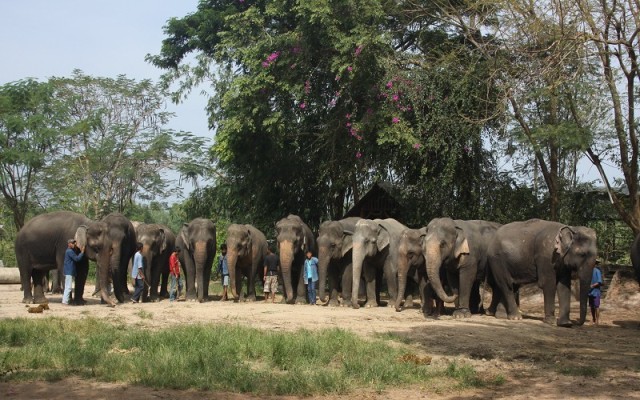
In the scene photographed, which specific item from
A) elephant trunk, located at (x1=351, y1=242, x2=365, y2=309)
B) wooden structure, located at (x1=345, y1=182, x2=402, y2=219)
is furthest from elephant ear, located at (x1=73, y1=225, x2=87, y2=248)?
wooden structure, located at (x1=345, y1=182, x2=402, y2=219)

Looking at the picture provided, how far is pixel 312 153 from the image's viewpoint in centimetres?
2534

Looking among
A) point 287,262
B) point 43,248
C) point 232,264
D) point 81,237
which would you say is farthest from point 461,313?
point 43,248

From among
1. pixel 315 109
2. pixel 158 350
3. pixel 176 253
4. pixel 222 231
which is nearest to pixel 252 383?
pixel 158 350

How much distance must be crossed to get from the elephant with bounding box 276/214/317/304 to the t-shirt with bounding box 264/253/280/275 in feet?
1.20

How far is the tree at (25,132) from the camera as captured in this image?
110 feet

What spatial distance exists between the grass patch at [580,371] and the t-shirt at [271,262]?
10.9 metres

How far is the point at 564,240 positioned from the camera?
15711 millimetres

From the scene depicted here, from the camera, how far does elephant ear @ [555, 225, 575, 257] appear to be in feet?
51.3

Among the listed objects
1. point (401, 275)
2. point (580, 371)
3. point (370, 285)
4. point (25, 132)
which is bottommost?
point (580, 371)

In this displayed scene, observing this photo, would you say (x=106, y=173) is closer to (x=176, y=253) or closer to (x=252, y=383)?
(x=176, y=253)

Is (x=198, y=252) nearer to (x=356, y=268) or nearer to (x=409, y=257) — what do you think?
(x=356, y=268)

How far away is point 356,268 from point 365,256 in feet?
1.44

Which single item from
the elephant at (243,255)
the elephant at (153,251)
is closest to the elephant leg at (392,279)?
the elephant at (243,255)

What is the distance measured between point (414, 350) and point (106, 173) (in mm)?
27829
